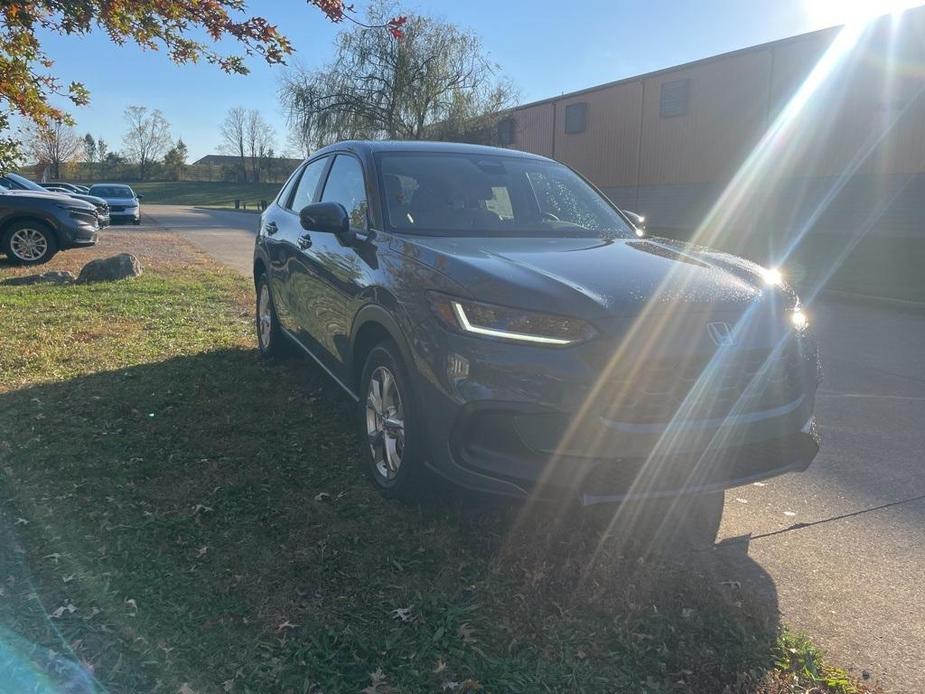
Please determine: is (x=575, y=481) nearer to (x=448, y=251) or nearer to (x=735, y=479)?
(x=735, y=479)

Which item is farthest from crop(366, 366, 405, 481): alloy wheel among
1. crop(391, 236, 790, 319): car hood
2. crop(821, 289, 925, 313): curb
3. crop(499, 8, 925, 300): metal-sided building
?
crop(499, 8, 925, 300): metal-sided building

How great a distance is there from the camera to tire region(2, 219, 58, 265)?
37.7 ft

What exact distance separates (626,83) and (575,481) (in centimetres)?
2373

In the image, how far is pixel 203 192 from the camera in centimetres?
7162

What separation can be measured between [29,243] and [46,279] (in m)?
1.90

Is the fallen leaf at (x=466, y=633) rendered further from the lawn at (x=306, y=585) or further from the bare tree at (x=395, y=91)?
the bare tree at (x=395, y=91)

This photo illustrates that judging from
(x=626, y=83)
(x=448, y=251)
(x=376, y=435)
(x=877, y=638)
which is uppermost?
(x=626, y=83)

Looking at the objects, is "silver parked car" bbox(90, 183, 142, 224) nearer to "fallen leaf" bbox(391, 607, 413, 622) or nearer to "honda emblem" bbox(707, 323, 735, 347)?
"fallen leaf" bbox(391, 607, 413, 622)

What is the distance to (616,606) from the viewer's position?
2.66m

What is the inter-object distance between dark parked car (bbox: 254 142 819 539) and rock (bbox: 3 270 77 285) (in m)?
7.92

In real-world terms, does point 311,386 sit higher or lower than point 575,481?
lower

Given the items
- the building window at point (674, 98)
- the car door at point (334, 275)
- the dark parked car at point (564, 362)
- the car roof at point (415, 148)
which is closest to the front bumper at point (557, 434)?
the dark parked car at point (564, 362)

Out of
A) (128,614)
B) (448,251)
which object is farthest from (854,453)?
(128,614)

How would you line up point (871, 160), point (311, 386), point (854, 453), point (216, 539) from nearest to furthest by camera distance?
point (216, 539) < point (854, 453) < point (311, 386) < point (871, 160)
